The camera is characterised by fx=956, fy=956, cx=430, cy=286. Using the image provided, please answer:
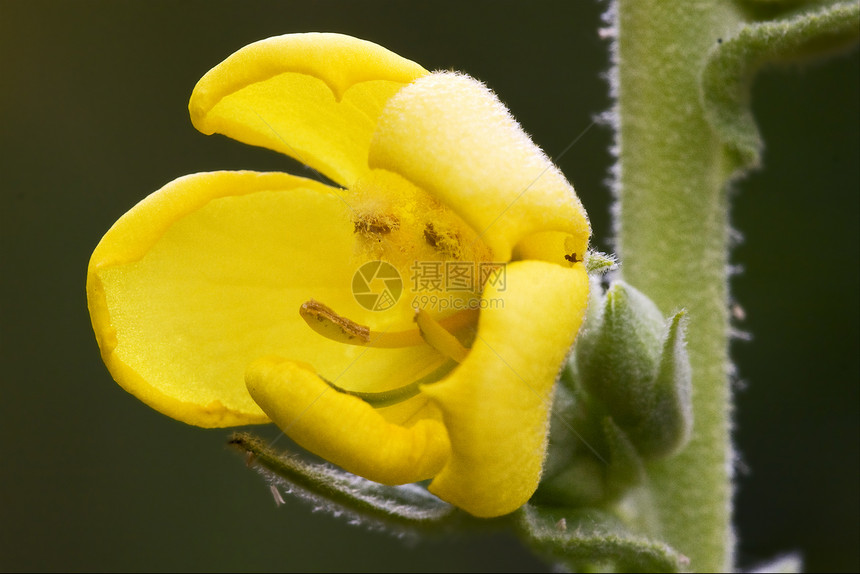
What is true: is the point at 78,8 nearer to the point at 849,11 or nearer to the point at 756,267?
the point at 756,267

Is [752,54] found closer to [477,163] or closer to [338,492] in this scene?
[477,163]

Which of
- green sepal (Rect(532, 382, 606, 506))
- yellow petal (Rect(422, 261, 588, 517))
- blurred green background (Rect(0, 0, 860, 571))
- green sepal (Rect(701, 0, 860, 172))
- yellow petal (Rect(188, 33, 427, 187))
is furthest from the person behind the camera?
blurred green background (Rect(0, 0, 860, 571))

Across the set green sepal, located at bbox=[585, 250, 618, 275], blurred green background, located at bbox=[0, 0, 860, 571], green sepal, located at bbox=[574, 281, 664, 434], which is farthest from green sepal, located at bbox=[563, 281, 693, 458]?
blurred green background, located at bbox=[0, 0, 860, 571]

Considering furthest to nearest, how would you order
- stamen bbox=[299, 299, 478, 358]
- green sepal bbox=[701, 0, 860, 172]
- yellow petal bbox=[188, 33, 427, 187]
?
green sepal bbox=[701, 0, 860, 172] → stamen bbox=[299, 299, 478, 358] → yellow petal bbox=[188, 33, 427, 187]

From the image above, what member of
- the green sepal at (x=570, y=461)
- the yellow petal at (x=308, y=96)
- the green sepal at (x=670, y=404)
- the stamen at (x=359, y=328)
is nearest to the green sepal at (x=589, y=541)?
the green sepal at (x=570, y=461)

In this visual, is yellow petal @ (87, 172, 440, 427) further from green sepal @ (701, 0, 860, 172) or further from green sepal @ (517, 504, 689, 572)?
green sepal @ (701, 0, 860, 172)
